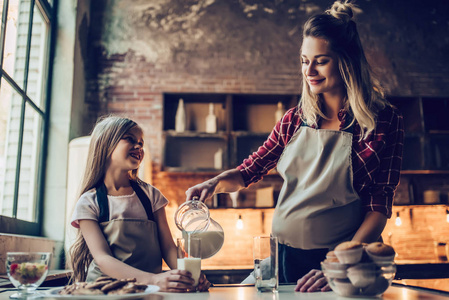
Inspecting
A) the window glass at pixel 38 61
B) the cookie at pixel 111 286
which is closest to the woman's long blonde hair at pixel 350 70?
the cookie at pixel 111 286

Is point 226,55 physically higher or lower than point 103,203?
higher

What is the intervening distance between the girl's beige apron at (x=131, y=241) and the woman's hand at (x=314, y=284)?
23.4 inches

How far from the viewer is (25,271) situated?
969 mm

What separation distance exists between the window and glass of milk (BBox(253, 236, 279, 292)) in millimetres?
1986

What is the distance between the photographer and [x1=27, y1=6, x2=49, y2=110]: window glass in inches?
130

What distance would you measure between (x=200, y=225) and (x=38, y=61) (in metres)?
2.73

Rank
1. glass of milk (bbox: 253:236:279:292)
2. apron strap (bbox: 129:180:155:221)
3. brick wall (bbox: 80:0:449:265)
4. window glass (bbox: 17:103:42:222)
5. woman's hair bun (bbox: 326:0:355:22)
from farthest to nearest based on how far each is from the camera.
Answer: brick wall (bbox: 80:0:449:265)
window glass (bbox: 17:103:42:222)
apron strap (bbox: 129:180:155:221)
woman's hair bun (bbox: 326:0:355:22)
glass of milk (bbox: 253:236:279:292)

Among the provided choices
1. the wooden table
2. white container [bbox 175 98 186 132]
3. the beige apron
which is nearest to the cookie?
the wooden table

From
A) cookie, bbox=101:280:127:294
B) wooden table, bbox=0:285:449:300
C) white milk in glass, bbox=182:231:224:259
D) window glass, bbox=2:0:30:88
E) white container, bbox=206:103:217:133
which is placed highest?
window glass, bbox=2:0:30:88

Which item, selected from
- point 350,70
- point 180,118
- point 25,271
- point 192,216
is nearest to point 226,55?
point 180,118

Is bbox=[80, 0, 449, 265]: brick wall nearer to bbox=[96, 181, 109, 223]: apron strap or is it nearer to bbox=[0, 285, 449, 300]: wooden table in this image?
bbox=[96, 181, 109, 223]: apron strap

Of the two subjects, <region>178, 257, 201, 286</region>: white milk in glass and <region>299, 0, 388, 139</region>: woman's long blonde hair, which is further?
<region>299, 0, 388, 139</region>: woman's long blonde hair

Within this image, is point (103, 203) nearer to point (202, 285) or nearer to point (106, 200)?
point (106, 200)

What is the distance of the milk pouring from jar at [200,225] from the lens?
1202 millimetres
